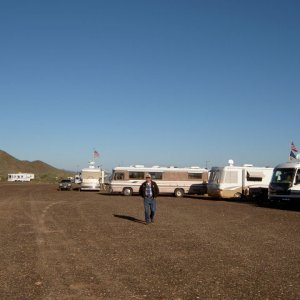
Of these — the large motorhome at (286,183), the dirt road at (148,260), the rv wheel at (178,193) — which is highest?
the large motorhome at (286,183)

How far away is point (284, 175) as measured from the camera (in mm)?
27297

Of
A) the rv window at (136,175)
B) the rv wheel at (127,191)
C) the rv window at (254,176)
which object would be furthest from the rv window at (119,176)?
the rv window at (254,176)

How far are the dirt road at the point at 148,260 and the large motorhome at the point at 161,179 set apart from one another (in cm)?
2223

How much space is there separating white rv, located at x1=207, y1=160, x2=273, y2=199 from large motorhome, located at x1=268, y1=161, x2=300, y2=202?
559cm

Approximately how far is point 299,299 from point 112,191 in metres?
33.1

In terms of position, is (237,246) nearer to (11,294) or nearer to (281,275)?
(281,275)

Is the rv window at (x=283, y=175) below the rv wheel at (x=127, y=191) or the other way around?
the other way around

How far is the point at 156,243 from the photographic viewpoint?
1203cm

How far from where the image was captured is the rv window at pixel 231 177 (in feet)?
112

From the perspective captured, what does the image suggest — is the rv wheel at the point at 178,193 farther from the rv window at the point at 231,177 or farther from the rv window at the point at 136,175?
the rv window at the point at 231,177

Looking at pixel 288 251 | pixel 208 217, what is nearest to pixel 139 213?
pixel 208 217

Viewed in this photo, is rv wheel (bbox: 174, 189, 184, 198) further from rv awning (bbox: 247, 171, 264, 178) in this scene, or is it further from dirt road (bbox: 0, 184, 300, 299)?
dirt road (bbox: 0, 184, 300, 299)

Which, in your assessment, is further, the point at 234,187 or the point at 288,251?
the point at 234,187

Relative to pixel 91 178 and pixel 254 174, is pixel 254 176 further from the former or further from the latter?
pixel 91 178
